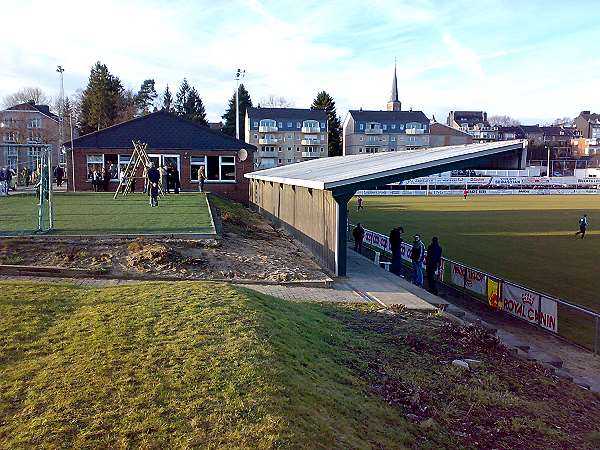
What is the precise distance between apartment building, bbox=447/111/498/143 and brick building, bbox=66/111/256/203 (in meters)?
95.3

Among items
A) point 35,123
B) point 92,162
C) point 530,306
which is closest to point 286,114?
point 35,123

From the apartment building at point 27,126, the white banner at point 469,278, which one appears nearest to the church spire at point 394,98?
the apartment building at point 27,126

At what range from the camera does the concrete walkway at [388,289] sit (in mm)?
13000

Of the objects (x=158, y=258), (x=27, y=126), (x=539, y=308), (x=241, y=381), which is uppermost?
(x=27, y=126)

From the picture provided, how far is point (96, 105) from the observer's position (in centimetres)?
7169

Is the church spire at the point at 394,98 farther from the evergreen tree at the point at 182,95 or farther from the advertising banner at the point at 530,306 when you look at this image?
the advertising banner at the point at 530,306

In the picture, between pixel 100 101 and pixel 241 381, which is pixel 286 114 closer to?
pixel 100 101

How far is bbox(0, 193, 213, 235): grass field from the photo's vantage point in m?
16.5

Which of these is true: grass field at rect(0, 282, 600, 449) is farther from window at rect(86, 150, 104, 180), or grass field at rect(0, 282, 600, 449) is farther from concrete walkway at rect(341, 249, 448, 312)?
window at rect(86, 150, 104, 180)

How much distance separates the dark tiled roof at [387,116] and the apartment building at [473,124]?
2531cm

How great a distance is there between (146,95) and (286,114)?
25.2 meters

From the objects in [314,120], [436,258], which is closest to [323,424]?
[436,258]

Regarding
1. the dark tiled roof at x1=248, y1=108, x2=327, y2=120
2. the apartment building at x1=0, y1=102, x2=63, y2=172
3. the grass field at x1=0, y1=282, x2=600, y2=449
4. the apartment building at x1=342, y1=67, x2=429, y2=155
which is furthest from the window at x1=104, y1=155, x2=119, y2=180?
the apartment building at x1=342, y1=67, x2=429, y2=155

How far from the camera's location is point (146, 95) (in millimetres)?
100688
